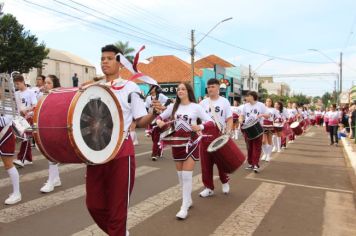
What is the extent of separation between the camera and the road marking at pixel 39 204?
5393 millimetres

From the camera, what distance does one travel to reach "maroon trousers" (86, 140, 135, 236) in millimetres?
3500

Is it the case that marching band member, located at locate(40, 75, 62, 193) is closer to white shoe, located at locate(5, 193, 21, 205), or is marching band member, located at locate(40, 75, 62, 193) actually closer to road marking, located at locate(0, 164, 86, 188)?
white shoe, located at locate(5, 193, 21, 205)

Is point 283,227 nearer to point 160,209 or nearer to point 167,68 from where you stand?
point 160,209

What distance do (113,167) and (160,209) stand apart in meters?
2.51

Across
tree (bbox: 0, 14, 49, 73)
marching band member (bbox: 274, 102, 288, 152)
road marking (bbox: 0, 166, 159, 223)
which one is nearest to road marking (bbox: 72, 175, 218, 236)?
road marking (bbox: 0, 166, 159, 223)

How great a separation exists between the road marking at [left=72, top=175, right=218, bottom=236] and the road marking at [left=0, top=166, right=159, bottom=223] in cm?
114

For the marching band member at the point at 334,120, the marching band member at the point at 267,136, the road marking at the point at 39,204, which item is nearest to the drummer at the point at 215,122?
the road marking at the point at 39,204

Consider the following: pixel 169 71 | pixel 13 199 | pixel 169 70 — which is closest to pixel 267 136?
pixel 13 199

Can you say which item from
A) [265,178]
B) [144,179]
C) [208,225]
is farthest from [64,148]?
[265,178]

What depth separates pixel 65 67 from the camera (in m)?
45.1

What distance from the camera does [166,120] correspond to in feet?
19.7

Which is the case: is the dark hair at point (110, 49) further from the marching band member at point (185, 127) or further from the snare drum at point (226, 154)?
the snare drum at point (226, 154)

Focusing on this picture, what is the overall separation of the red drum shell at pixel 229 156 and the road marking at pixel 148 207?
994 mm

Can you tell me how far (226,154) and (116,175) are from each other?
9.49 ft
